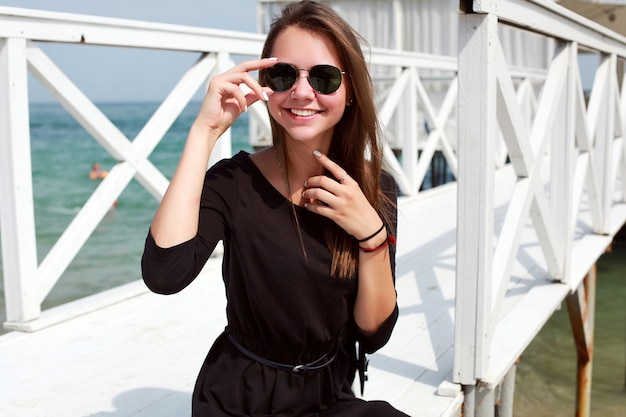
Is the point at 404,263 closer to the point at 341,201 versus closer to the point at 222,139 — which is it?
the point at 222,139

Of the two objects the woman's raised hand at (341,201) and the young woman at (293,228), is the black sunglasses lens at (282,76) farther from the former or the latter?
the woman's raised hand at (341,201)

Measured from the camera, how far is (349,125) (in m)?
1.76

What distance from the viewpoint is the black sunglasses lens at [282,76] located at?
1594mm

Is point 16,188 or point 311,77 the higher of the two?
point 311,77

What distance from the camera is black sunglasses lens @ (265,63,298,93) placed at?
1.59 meters

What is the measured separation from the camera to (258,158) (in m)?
1.75

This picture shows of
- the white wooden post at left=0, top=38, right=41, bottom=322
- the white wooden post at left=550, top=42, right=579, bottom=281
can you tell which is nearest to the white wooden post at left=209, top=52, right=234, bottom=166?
the white wooden post at left=0, top=38, right=41, bottom=322

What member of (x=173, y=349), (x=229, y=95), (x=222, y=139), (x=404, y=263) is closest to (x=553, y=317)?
(x=404, y=263)

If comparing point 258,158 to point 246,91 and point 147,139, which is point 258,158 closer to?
point 246,91

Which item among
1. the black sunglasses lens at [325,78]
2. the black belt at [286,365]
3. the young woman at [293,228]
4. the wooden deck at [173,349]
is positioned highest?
the black sunglasses lens at [325,78]

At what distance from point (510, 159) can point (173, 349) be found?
134 cm

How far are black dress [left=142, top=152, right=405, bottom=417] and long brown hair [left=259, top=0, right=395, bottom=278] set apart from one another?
5 cm

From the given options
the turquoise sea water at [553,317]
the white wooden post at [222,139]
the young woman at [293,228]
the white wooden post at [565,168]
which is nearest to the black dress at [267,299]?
the young woman at [293,228]

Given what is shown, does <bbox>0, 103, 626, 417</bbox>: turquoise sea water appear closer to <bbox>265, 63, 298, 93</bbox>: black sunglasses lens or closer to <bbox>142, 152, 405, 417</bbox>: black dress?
<bbox>142, 152, 405, 417</bbox>: black dress
